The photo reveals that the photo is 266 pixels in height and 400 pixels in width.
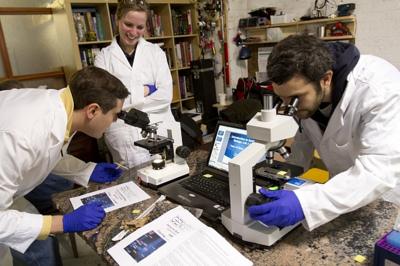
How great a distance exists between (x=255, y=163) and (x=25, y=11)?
123 inches

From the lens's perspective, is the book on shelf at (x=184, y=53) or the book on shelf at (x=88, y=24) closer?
the book on shelf at (x=88, y=24)

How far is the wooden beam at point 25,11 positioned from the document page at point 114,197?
2534 millimetres

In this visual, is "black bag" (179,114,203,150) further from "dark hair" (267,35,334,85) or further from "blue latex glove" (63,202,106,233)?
"dark hair" (267,35,334,85)

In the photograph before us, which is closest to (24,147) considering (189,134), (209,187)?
(209,187)

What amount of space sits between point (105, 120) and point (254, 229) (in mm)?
791

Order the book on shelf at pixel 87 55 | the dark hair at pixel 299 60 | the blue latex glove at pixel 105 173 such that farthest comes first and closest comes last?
the book on shelf at pixel 87 55
the blue latex glove at pixel 105 173
the dark hair at pixel 299 60

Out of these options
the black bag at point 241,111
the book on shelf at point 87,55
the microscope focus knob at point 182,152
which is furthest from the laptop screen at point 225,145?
the book on shelf at point 87,55

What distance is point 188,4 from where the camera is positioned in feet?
12.4

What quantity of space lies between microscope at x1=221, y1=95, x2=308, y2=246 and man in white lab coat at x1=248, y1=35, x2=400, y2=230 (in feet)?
0.13

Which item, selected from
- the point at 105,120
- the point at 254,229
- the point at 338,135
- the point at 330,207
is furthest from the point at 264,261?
the point at 105,120

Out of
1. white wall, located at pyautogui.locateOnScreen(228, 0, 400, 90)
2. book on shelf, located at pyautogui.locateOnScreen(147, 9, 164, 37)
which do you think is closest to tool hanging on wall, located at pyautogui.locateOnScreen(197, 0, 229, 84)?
book on shelf, located at pyautogui.locateOnScreen(147, 9, 164, 37)

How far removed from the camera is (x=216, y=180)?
1.31 m

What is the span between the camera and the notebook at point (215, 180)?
1.15 meters

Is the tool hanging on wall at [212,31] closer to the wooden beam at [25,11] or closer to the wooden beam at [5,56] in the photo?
the wooden beam at [25,11]
